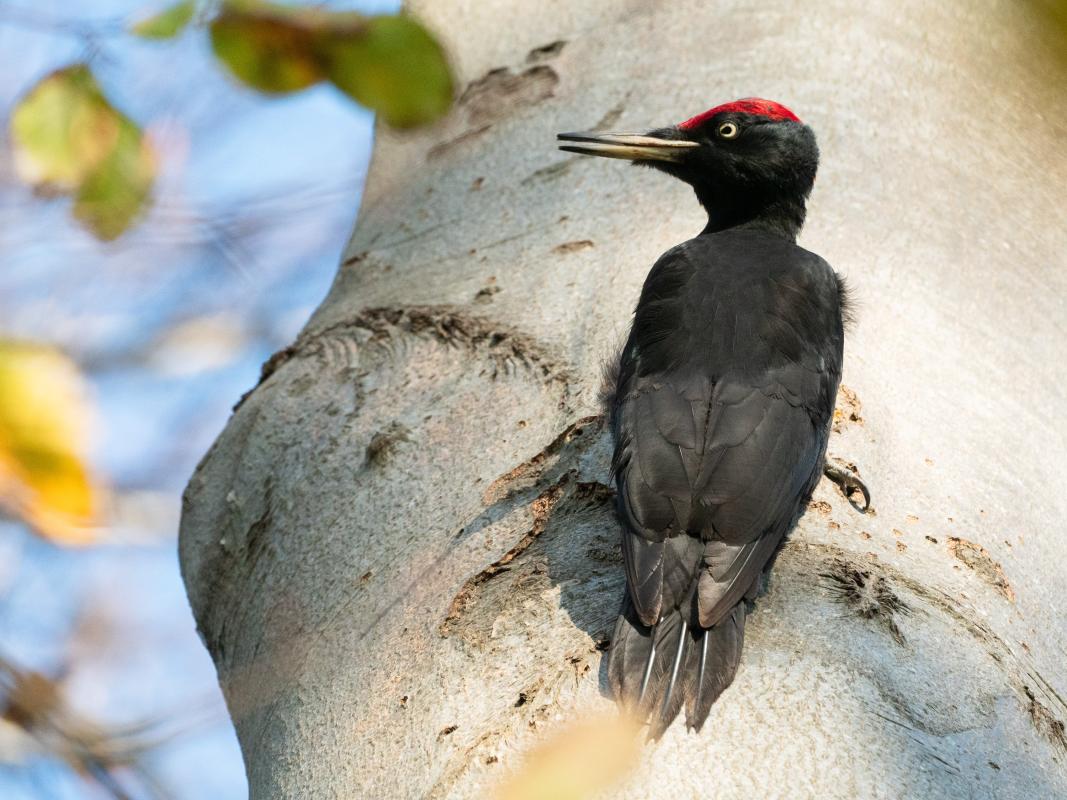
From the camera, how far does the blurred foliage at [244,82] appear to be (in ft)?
10.2

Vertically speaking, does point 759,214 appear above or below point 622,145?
below

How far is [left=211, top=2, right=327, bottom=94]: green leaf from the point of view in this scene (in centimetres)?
328

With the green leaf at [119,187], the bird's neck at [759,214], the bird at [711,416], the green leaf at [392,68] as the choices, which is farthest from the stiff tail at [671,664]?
the bird's neck at [759,214]

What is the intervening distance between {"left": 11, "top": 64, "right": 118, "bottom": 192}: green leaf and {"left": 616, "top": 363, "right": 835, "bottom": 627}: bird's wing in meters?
1.47

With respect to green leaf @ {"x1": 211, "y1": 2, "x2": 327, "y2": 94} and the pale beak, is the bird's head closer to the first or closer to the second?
the pale beak

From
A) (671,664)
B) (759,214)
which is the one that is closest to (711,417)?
(671,664)

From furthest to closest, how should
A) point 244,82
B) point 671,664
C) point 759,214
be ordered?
point 759,214, point 244,82, point 671,664

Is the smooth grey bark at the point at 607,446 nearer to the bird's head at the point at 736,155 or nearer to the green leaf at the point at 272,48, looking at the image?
the bird's head at the point at 736,155

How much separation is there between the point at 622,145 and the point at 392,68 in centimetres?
62

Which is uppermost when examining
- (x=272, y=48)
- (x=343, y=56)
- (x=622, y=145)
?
(x=622, y=145)

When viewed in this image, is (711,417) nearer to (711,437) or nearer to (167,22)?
(711,437)

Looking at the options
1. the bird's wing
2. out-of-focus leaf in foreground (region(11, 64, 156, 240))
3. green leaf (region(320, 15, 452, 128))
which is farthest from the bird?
out-of-focus leaf in foreground (region(11, 64, 156, 240))

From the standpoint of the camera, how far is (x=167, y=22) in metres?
2.84

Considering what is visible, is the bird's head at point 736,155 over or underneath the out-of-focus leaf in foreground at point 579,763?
underneath
